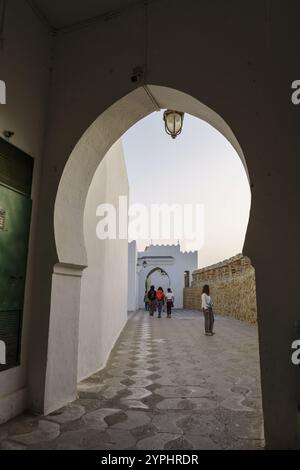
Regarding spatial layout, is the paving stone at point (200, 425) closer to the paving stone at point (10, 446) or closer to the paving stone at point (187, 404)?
the paving stone at point (187, 404)

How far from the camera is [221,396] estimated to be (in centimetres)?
357

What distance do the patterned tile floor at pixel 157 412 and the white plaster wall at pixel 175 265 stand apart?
2103 cm

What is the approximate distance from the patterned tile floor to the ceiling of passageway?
3.98 meters

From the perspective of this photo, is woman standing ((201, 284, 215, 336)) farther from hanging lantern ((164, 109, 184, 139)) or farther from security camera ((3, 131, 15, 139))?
security camera ((3, 131, 15, 139))

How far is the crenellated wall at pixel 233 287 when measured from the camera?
12.3 metres

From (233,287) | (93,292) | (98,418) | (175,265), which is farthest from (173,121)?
(175,265)

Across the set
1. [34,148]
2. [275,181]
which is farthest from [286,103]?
[34,148]

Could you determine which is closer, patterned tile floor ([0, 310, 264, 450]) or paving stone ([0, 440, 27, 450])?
paving stone ([0, 440, 27, 450])

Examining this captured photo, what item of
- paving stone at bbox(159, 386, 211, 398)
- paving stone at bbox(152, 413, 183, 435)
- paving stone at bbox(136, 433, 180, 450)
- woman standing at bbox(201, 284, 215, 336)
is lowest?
paving stone at bbox(159, 386, 211, 398)

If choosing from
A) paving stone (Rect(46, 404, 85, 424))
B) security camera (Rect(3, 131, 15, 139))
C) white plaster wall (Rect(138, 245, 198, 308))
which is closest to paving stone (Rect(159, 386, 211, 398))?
paving stone (Rect(46, 404, 85, 424))

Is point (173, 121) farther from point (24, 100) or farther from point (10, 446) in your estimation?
point (10, 446)

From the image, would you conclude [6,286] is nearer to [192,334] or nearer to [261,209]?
[261,209]

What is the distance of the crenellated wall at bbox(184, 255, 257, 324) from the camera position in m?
12.3
